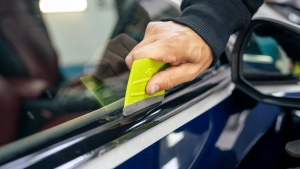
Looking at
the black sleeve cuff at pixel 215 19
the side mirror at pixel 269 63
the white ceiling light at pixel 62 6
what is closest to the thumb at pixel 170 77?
the black sleeve cuff at pixel 215 19

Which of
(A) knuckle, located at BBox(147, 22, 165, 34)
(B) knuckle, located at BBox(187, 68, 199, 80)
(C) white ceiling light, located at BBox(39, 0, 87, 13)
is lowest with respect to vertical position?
(B) knuckle, located at BBox(187, 68, 199, 80)

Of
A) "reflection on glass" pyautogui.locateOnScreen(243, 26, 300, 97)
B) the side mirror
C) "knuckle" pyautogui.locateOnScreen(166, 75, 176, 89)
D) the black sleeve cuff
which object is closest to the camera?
"knuckle" pyautogui.locateOnScreen(166, 75, 176, 89)

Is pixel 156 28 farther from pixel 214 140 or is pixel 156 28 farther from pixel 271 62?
pixel 271 62

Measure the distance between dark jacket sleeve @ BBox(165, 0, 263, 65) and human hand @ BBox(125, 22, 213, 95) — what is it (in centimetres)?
2

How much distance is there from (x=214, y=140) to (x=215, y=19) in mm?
415

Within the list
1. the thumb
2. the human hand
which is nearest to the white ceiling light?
the human hand

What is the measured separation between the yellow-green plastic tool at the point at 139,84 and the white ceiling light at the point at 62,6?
0.29 m

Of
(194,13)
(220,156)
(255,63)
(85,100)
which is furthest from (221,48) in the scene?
(255,63)

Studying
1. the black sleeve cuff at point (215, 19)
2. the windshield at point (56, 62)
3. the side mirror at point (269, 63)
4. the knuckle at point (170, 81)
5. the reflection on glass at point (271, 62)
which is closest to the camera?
the windshield at point (56, 62)

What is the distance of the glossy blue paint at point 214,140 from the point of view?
3.27 feet

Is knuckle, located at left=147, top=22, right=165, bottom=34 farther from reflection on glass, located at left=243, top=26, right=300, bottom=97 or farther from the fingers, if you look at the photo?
reflection on glass, located at left=243, top=26, right=300, bottom=97

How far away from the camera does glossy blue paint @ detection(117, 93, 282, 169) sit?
39.3 inches

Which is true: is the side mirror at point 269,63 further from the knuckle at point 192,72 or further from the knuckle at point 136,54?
the knuckle at point 136,54

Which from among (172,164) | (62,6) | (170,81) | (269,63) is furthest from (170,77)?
(269,63)
